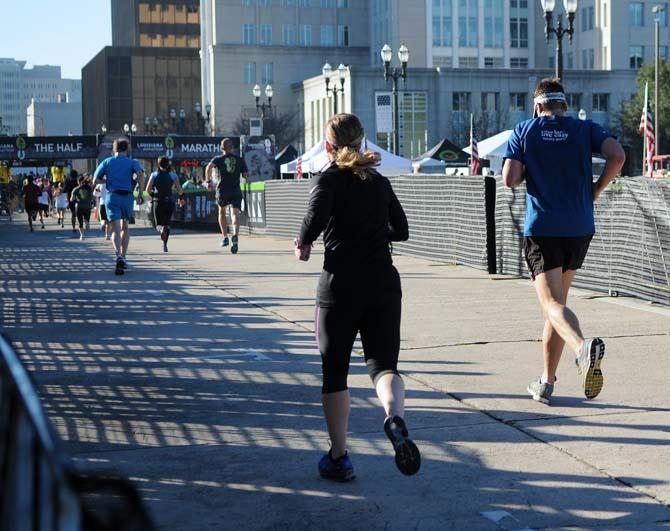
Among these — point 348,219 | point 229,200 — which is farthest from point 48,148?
point 348,219

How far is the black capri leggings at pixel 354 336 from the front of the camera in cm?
493

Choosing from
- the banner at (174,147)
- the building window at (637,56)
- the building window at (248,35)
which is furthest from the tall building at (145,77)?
the banner at (174,147)

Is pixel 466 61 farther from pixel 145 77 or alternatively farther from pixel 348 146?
pixel 348 146

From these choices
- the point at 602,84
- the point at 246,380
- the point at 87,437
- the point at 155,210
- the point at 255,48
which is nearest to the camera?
the point at 87,437

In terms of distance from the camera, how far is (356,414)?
248 inches

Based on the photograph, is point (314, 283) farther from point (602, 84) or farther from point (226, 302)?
point (602, 84)

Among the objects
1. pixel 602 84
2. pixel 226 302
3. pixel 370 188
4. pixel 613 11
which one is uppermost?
pixel 613 11

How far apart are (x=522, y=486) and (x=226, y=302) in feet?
25.3

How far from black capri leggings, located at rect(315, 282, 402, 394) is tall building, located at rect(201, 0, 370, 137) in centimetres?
11513

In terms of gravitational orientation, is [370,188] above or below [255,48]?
below

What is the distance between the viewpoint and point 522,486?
190 inches

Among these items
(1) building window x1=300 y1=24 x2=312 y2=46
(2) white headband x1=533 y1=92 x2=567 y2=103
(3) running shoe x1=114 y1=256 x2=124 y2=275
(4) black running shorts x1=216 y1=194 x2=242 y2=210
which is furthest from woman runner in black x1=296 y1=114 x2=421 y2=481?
(1) building window x1=300 y1=24 x2=312 y2=46

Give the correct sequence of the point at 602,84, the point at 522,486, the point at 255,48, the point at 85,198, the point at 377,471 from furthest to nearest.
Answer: the point at 255,48 < the point at 602,84 < the point at 85,198 < the point at 377,471 < the point at 522,486

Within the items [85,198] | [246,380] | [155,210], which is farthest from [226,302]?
[85,198]
